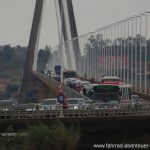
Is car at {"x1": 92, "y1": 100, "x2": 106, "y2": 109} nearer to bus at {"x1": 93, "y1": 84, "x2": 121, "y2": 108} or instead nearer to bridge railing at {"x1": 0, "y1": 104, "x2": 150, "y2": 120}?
bus at {"x1": 93, "y1": 84, "x2": 121, "y2": 108}

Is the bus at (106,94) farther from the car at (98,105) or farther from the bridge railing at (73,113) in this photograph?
the bridge railing at (73,113)

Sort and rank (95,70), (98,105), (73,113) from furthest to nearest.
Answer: (95,70) → (98,105) → (73,113)

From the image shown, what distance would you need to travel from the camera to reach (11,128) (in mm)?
41906

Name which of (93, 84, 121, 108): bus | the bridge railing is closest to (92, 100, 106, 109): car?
(93, 84, 121, 108): bus

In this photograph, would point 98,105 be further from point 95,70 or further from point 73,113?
point 95,70

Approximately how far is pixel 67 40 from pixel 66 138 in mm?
87474

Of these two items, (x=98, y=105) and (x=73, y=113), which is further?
(x=98, y=105)

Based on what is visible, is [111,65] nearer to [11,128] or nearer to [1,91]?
[11,128]

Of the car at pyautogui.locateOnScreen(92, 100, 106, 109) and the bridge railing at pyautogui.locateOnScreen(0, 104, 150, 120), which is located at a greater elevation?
the car at pyautogui.locateOnScreen(92, 100, 106, 109)

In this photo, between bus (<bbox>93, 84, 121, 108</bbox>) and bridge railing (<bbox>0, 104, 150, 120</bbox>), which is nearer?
bridge railing (<bbox>0, 104, 150, 120</bbox>)

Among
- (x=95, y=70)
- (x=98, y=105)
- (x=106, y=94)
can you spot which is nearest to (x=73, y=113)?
(x=98, y=105)

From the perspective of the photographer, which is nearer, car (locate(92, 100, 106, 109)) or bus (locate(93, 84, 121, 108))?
car (locate(92, 100, 106, 109))

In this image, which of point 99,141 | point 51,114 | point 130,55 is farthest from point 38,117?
point 130,55

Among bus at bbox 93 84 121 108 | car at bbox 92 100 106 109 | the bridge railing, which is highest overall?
bus at bbox 93 84 121 108
